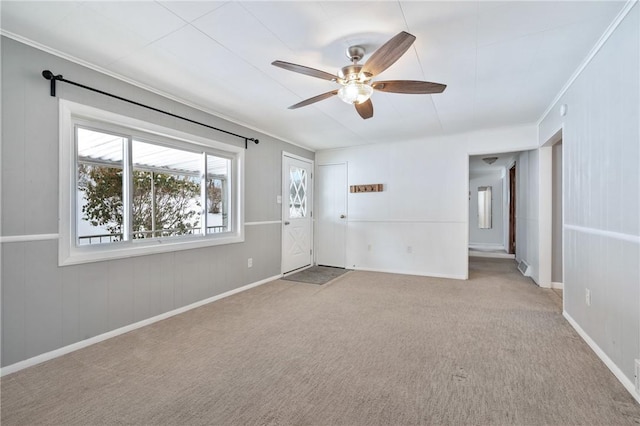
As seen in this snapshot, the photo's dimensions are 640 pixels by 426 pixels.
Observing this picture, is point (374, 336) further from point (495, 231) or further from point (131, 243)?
point (495, 231)

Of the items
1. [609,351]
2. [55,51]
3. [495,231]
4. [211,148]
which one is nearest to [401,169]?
[211,148]

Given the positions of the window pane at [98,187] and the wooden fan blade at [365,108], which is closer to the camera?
the window pane at [98,187]

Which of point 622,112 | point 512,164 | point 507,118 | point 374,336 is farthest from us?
point 512,164

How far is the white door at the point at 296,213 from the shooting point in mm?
4953

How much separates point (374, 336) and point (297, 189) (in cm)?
335

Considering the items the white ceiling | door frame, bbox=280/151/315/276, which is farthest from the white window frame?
door frame, bbox=280/151/315/276

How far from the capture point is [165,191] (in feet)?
10.5

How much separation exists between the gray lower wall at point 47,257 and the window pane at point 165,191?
31 centimetres

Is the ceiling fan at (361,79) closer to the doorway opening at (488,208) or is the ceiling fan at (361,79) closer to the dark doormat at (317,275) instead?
the dark doormat at (317,275)

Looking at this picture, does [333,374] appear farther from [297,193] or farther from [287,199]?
[297,193]

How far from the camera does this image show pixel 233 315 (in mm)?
3080

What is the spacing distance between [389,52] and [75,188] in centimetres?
266

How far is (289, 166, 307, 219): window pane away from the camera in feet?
17.1

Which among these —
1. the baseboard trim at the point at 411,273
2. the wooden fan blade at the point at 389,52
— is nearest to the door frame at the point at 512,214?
the baseboard trim at the point at 411,273
